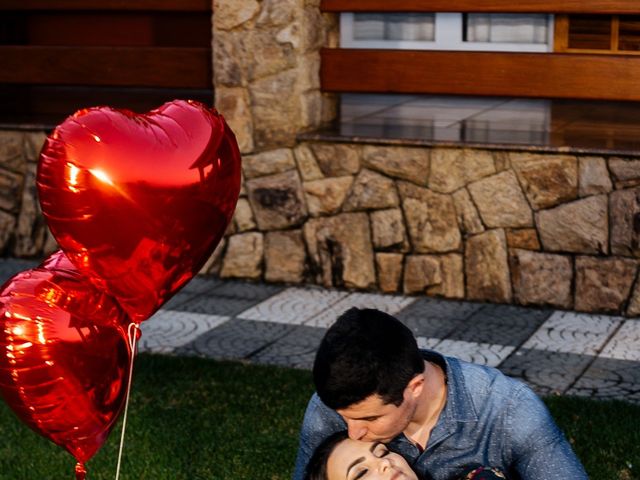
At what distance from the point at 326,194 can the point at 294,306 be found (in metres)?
0.70

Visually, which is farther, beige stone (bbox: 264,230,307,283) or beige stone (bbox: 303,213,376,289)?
beige stone (bbox: 264,230,307,283)

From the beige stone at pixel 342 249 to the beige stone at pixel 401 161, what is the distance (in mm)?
313

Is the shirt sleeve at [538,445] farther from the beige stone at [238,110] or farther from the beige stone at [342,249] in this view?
the beige stone at [238,110]

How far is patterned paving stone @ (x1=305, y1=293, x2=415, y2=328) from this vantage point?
669 cm

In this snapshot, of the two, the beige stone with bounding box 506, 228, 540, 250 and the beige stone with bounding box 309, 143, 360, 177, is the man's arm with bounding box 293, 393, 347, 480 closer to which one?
the beige stone with bounding box 506, 228, 540, 250

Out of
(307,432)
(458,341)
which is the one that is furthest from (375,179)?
(307,432)

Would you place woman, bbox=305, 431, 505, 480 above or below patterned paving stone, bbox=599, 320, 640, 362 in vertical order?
above

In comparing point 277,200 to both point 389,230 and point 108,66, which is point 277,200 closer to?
point 389,230

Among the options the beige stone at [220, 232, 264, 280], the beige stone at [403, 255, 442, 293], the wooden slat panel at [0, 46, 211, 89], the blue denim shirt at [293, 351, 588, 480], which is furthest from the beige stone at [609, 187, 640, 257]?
the blue denim shirt at [293, 351, 588, 480]

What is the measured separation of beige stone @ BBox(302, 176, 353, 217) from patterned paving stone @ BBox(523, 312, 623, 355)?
1.39 meters

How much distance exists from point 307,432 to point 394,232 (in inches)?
148

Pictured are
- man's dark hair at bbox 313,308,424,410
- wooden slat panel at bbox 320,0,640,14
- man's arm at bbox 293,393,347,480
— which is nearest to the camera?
man's dark hair at bbox 313,308,424,410

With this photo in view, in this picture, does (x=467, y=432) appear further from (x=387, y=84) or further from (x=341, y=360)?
(x=387, y=84)

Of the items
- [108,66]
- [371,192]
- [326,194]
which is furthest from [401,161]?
[108,66]
